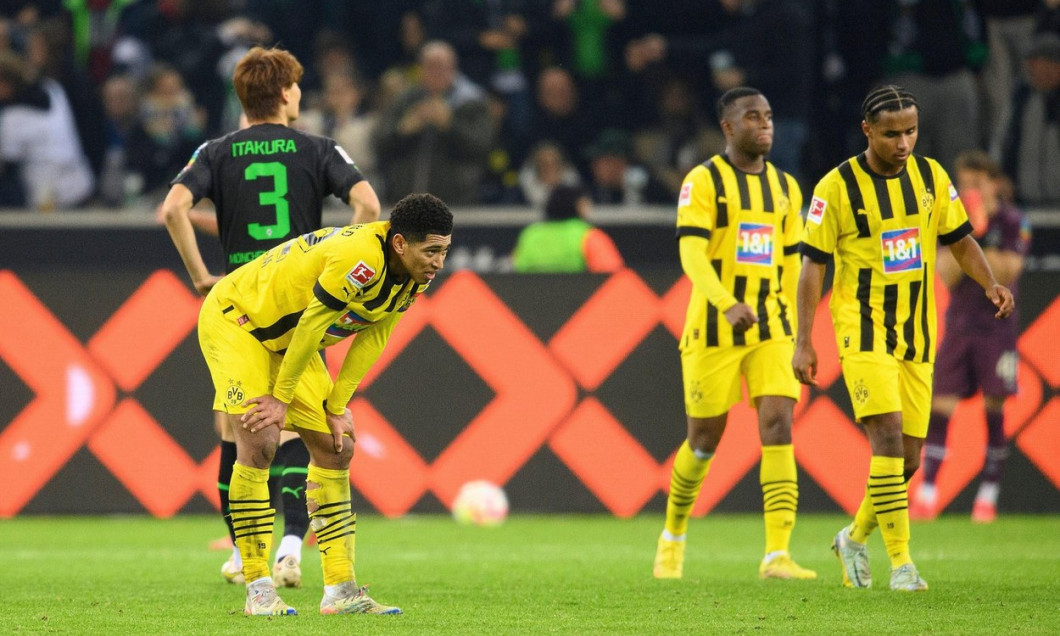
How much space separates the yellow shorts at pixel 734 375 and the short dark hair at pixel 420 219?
212 centimetres

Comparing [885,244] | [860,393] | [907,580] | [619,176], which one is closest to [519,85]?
[619,176]

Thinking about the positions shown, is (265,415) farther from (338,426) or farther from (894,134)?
(894,134)

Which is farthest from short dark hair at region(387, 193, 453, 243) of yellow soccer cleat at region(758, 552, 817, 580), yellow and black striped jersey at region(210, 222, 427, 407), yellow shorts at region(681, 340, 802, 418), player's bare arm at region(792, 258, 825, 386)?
yellow soccer cleat at region(758, 552, 817, 580)

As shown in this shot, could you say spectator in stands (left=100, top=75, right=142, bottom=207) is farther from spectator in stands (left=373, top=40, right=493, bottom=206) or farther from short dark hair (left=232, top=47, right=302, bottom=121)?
short dark hair (left=232, top=47, right=302, bottom=121)

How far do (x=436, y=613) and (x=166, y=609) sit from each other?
3.35ft

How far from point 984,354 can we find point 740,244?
142 inches

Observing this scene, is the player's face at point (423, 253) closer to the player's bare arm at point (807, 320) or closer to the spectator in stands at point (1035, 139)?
the player's bare arm at point (807, 320)

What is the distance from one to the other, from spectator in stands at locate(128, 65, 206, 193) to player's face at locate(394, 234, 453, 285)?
8055 millimetres

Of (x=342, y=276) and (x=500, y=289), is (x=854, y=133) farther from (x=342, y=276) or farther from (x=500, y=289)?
(x=342, y=276)

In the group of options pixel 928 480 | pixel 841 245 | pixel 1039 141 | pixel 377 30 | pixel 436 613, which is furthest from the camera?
pixel 377 30

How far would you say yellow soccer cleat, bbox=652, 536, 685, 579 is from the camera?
23.2 feet

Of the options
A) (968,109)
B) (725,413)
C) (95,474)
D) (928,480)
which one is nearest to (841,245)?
(725,413)

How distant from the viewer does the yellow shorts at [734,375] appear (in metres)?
6.99

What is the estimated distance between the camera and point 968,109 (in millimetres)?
12406
